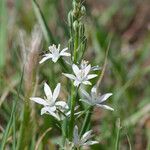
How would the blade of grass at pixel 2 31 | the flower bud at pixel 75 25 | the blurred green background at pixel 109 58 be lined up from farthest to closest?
the blade of grass at pixel 2 31
the blurred green background at pixel 109 58
the flower bud at pixel 75 25

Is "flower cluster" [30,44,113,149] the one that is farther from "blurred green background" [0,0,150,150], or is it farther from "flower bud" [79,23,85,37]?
"blurred green background" [0,0,150,150]

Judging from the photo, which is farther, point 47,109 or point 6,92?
point 6,92

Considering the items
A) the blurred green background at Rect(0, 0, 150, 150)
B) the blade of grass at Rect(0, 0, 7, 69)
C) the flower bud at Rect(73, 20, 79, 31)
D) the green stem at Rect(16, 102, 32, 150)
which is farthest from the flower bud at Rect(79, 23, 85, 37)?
the blade of grass at Rect(0, 0, 7, 69)

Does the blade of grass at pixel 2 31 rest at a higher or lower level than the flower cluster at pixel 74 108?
higher

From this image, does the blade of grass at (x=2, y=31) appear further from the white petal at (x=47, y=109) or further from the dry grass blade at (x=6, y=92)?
the white petal at (x=47, y=109)

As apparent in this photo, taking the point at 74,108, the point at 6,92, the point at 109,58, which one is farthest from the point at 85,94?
the point at 109,58

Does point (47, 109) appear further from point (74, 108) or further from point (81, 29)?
point (81, 29)

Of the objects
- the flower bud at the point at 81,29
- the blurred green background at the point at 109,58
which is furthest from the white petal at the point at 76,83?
the blurred green background at the point at 109,58

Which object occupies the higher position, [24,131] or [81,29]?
[81,29]
